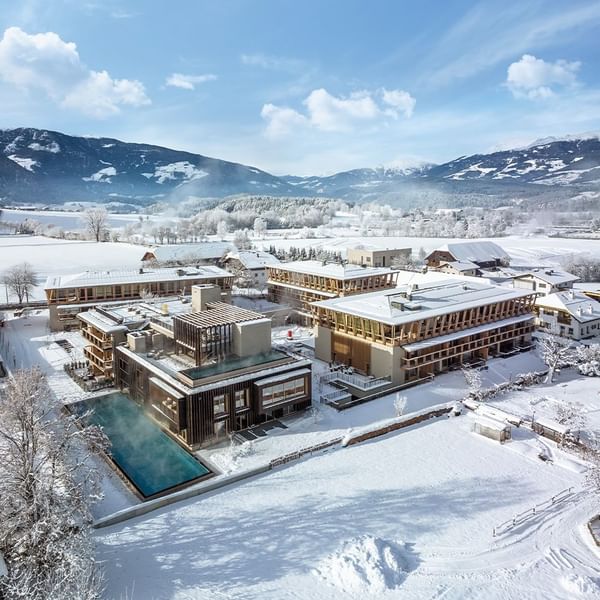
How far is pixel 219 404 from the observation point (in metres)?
22.2

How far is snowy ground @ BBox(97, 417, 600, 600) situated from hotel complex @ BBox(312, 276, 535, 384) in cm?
934

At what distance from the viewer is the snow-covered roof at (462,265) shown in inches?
2489

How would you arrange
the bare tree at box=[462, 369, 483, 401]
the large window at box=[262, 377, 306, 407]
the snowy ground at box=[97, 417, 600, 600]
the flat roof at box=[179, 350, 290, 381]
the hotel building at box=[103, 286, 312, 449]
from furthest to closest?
the bare tree at box=[462, 369, 483, 401], the large window at box=[262, 377, 306, 407], the flat roof at box=[179, 350, 290, 381], the hotel building at box=[103, 286, 312, 449], the snowy ground at box=[97, 417, 600, 600]

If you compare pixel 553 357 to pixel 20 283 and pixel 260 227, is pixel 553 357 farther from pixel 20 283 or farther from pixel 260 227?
pixel 260 227

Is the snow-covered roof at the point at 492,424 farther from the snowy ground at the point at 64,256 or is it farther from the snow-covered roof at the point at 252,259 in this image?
the snowy ground at the point at 64,256

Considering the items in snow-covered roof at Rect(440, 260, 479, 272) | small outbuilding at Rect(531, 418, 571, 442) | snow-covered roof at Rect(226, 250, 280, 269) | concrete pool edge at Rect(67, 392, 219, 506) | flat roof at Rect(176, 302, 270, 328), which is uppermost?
snow-covered roof at Rect(226, 250, 280, 269)

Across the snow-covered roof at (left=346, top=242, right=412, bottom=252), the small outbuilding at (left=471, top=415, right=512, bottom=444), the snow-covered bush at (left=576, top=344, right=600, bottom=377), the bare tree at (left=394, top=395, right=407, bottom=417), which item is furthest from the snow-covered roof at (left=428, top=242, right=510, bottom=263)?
the small outbuilding at (left=471, top=415, right=512, bottom=444)

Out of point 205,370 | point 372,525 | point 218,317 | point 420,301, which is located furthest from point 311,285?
point 372,525

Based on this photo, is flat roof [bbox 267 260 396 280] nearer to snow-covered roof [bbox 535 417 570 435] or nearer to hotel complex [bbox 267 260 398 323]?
hotel complex [bbox 267 260 398 323]

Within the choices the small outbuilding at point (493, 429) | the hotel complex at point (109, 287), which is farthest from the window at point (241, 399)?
the hotel complex at point (109, 287)

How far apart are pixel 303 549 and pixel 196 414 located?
882 cm

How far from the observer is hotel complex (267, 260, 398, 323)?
42.9 metres

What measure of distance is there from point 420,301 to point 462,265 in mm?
36154

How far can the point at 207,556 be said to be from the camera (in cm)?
1412
